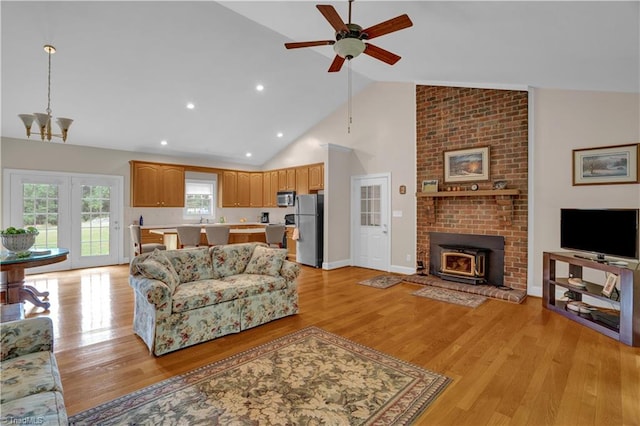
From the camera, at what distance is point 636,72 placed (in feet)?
9.79

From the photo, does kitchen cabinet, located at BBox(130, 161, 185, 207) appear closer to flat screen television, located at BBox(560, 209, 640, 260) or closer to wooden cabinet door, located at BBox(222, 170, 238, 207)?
wooden cabinet door, located at BBox(222, 170, 238, 207)

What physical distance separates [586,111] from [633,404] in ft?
11.4

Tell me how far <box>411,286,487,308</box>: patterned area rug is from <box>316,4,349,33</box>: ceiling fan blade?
358 cm

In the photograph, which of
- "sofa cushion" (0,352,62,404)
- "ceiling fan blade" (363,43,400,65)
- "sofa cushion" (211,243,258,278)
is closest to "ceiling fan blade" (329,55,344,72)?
"ceiling fan blade" (363,43,400,65)

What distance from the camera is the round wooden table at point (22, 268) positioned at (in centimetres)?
314

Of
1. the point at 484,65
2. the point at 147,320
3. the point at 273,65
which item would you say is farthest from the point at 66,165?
the point at 484,65

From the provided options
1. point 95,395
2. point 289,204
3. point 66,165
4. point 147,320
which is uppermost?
point 66,165

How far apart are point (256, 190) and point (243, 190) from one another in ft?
1.21

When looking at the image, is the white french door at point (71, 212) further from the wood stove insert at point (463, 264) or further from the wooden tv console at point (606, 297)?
the wooden tv console at point (606, 297)

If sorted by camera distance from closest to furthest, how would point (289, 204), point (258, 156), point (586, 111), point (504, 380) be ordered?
point (504, 380) < point (586, 111) < point (289, 204) < point (258, 156)

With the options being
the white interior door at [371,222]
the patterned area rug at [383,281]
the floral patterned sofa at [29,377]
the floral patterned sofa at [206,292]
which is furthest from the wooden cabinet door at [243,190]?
the floral patterned sofa at [29,377]

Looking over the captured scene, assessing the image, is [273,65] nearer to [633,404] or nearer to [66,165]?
[66,165]

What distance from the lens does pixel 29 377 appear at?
150 cm

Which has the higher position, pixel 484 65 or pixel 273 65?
pixel 273 65
